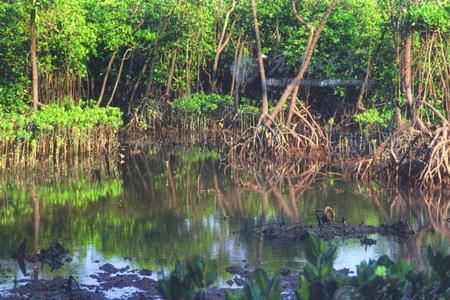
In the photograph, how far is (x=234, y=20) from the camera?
24.9m

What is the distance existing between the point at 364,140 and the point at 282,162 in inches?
105

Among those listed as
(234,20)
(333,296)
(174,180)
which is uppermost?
(234,20)

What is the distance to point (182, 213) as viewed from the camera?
12781 millimetres

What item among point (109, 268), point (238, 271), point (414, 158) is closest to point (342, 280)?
point (238, 271)

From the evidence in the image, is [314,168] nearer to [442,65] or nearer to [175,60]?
[442,65]

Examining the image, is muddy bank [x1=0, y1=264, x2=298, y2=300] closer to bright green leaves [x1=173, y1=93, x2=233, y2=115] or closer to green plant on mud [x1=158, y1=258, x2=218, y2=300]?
green plant on mud [x1=158, y1=258, x2=218, y2=300]

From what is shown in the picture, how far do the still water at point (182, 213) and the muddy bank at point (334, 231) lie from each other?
7.1 inches

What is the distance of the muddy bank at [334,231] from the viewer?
10867 mm

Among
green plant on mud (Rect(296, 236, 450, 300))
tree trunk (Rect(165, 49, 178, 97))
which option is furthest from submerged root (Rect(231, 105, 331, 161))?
green plant on mud (Rect(296, 236, 450, 300))

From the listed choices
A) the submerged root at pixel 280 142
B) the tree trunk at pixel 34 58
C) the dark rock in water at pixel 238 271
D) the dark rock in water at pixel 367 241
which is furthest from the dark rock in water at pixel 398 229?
the tree trunk at pixel 34 58

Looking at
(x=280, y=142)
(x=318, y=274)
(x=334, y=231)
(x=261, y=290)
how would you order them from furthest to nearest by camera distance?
(x=280, y=142)
(x=334, y=231)
(x=318, y=274)
(x=261, y=290)

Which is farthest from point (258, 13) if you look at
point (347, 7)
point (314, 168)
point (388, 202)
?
point (388, 202)

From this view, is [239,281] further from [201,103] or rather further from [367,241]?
[201,103]

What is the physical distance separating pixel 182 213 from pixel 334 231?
102 inches
